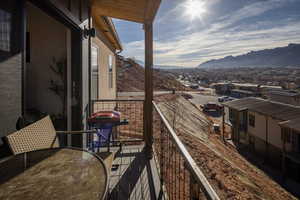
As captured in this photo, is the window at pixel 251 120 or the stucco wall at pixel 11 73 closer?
the stucco wall at pixel 11 73

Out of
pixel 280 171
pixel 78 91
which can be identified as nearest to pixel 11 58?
pixel 78 91

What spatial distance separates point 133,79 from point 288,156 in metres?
18.9

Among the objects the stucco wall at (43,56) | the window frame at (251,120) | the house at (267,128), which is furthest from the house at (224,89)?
the stucco wall at (43,56)

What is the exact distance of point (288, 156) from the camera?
10438 millimetres

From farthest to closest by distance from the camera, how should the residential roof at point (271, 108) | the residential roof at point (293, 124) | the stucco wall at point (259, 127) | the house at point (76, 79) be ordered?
the stucco wall at point (259, 127)
the residential roof at point (271, 108)
the residential roof at point (293, 124)
the house at point (76, 79)

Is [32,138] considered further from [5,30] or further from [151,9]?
[151,9]

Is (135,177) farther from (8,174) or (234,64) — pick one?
(234,64)

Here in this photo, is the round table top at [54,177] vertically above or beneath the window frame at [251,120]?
above

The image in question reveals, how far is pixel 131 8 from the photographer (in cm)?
296

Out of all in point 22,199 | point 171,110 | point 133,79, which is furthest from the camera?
point 133,79

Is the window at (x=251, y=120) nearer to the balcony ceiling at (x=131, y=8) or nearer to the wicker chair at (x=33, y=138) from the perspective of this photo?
the balcony ceiling at (x=131, y=8)

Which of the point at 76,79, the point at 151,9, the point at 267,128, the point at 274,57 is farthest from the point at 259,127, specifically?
the point at 274,57

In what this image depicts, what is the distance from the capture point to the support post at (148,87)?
2969 mm

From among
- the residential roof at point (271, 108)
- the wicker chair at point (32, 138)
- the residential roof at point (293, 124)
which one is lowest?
the residential roof at point (293, 124)
